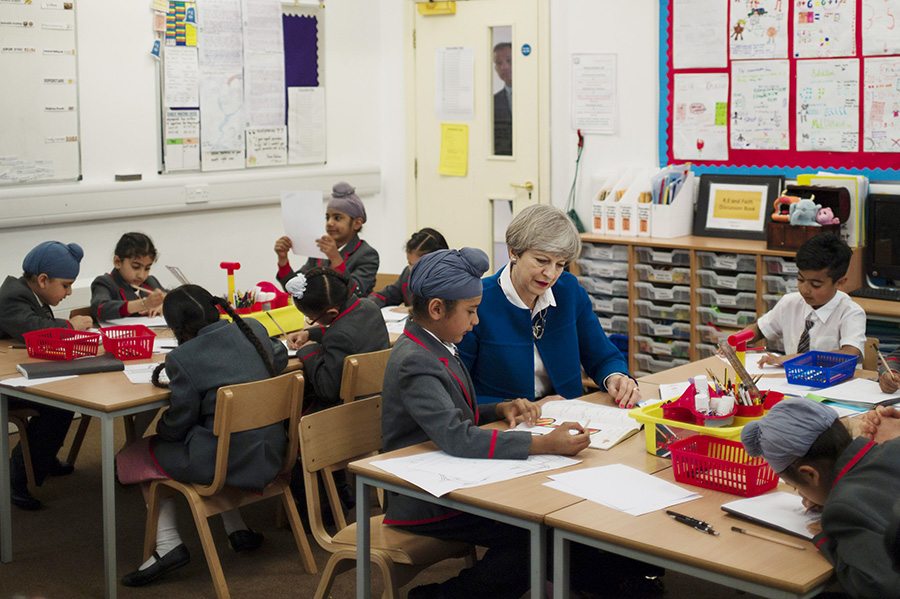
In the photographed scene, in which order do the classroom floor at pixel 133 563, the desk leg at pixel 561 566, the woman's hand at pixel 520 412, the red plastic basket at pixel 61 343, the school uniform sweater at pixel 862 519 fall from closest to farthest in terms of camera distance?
the school uniform sweater at pixel 862 519
the desk leg at pixel 561 566
the woman's hand at pixel 520 412
the classroom floor at pixel 133 563
the red plastic basket at pixel 61 343

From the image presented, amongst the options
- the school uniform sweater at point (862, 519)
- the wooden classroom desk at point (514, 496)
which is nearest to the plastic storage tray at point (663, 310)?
the wooden classroom desk at point (514, 496)

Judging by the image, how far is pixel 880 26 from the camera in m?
4.61

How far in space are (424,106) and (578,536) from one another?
16.0ft

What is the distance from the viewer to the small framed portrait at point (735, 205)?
505 cm

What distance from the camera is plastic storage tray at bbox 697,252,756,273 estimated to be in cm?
484

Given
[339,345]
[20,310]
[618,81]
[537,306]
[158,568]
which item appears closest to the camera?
[537,306]

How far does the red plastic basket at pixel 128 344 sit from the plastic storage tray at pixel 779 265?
2.93 metres

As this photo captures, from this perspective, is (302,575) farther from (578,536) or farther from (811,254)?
(811,254)

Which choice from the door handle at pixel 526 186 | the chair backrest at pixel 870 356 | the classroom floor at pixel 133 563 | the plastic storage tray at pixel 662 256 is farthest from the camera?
the door handle at pixel 526 186

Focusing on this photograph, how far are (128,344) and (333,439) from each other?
1297 millimetres

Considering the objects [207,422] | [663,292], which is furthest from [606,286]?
[207,422]

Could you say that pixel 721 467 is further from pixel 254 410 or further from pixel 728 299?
pixel 728 299

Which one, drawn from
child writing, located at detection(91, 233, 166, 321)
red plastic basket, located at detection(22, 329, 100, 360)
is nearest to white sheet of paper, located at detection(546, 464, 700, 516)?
red plastic basket, located at detection(22, 329, 100, 360)

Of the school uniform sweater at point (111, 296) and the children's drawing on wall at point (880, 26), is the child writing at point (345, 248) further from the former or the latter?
the children's drawing on wall at point (880, 26)
